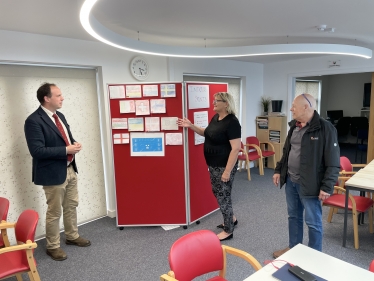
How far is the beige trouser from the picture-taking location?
270 cm

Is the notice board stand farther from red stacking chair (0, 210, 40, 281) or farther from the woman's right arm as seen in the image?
red stacking chair (0, 210, 40, 281)

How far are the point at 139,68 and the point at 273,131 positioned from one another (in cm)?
341

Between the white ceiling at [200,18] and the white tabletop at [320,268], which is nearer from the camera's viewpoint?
the white tabletop at [320,268]

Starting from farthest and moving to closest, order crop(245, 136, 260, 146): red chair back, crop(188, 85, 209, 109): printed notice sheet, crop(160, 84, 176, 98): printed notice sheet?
crop(245, 136, 260, 146): red chair back
crop(188, 85, 209, 109): printed notice sheet
crop(160, 84, 176, 98): printed notice sheet

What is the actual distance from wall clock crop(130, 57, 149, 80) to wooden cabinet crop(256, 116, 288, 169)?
3.20 meters

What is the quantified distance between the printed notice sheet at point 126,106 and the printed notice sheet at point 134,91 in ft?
0.25

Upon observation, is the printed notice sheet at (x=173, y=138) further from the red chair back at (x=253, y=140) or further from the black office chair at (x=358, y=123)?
the black office chair at (x=358, y=123)

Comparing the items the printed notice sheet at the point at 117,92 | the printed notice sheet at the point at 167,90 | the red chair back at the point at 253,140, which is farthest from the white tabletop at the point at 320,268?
the red chair back at the point at 253,140

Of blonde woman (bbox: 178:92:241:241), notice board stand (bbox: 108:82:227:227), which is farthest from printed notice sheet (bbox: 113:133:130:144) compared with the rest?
blonde woman (bbox: 178:92:241:241)

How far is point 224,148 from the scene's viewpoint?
2.86 meters

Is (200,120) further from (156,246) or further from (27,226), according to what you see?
(27,226)

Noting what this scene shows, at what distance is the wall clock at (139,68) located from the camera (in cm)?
379

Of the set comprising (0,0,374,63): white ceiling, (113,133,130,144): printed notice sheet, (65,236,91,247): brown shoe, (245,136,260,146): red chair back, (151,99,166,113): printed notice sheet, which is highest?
(0,0,374,63): white ceiling

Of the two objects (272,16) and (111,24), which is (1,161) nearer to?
(111,24)
